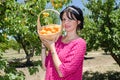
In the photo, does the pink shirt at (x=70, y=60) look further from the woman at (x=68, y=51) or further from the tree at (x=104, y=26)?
the tree at (x=104, y=26)

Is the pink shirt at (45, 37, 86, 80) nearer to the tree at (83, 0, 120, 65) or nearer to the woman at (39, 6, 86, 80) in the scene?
the woman at (39, 6, 86, 80)

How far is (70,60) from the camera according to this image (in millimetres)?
2865

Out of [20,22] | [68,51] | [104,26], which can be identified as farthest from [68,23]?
[104,26]

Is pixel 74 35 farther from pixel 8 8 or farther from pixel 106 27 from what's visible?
pixel 106 27

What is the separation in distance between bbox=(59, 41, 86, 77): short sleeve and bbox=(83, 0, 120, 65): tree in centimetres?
1523

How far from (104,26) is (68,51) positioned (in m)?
16.3

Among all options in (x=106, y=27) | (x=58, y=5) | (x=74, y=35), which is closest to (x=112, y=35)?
(x=106, y=27)

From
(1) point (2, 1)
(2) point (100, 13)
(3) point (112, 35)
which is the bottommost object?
(3) point (112, 35)

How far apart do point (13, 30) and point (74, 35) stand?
258 centimetres

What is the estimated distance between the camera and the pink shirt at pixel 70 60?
2859 millimetres

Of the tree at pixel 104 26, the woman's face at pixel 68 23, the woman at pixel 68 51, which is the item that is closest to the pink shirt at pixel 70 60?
the woman at pixel 68 51

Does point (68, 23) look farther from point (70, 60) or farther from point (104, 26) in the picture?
point (104, 26)

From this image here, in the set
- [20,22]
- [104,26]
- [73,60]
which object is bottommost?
[104,26]

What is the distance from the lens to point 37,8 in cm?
550
